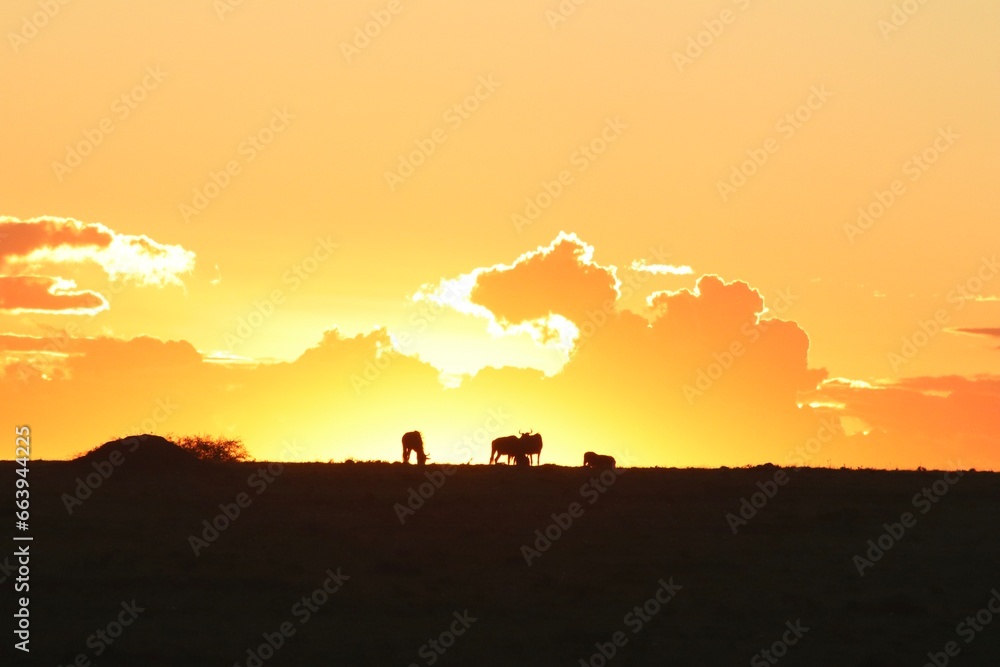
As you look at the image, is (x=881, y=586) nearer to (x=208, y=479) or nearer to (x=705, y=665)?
(x=705, y=665)

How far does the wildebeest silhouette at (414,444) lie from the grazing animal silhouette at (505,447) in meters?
3.28

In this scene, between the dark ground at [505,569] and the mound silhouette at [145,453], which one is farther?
the mound silhouette at [145,453]

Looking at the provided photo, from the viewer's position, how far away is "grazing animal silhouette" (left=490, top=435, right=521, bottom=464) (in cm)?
5969

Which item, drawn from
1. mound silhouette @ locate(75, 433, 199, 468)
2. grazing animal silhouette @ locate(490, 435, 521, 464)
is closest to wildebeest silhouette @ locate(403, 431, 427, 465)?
grazing animal silhouette @ locate(490, 435, 521, 464)

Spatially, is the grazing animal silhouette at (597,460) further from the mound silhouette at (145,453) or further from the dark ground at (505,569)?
the mound silhouette at (145,453)

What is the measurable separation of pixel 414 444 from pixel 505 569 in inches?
1026

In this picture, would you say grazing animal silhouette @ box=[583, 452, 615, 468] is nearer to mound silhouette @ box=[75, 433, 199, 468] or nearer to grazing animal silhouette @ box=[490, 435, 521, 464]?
grazing animal silhouette @ box=[490, 435, 521, 464]

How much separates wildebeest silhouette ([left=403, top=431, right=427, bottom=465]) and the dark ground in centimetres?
1010

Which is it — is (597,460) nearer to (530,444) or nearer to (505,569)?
(530,444)

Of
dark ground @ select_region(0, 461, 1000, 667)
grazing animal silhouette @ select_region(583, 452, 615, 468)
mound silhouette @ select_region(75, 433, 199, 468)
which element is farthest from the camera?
grazing animal silhouette @ select_region(583, 452, 615, 468)

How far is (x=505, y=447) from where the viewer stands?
59.7m

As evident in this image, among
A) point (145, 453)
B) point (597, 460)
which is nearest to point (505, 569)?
point (145, 453)

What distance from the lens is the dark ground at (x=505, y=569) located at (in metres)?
27.7

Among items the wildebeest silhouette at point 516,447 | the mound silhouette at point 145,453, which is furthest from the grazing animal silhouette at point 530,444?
the mound silhouette at point 145,453
